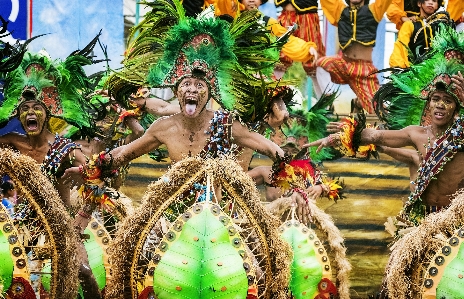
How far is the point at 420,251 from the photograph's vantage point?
5668mm

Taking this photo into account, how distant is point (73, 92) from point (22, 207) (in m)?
1.15

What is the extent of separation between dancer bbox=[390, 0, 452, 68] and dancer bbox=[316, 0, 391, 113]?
32cm

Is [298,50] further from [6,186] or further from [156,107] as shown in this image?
[6,186]

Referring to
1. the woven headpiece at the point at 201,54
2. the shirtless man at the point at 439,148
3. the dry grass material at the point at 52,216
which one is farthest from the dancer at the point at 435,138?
the dry grass material at the point at 52,216

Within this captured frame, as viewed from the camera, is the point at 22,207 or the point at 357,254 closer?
the point at 22,207

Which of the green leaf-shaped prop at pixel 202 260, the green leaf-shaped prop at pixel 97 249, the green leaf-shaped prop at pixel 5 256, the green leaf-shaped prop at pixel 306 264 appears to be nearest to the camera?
the green leaf-shaped prop at pixel 202 260

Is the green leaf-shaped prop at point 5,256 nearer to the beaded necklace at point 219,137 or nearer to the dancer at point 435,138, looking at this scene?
the beaded necklace at point 219,137

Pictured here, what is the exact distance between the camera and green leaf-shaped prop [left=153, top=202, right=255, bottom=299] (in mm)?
5289

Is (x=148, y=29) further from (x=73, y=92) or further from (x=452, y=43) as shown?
(x=452, y=43)

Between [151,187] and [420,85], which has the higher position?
[420,85]

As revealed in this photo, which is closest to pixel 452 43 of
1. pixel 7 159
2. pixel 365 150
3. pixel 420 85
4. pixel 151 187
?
pixel 420 85

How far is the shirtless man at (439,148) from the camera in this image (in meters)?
6.59

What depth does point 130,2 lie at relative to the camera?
10.2 m

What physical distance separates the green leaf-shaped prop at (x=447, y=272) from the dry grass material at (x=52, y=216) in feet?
6.03
